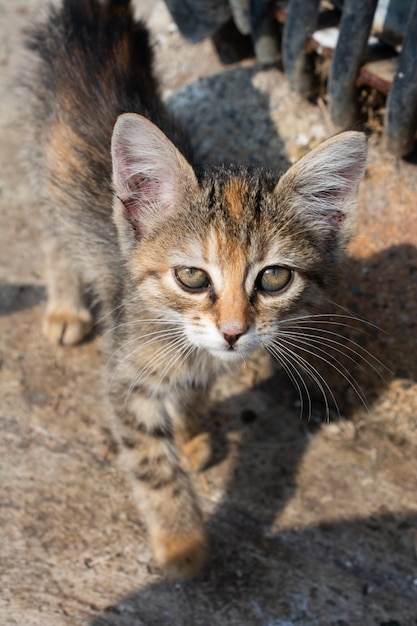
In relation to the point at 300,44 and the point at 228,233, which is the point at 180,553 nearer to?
the point at 228,233


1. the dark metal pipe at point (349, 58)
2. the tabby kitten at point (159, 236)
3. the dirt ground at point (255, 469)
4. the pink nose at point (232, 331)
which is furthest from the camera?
the dark metal pipe at point (349, 58)

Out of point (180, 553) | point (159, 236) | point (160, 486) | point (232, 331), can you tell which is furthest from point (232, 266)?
point (180, 553)

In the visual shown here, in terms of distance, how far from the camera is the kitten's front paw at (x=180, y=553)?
103 inches

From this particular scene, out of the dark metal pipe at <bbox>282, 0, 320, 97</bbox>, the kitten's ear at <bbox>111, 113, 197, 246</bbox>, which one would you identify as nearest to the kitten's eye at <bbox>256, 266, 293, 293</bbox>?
the kitten's ear at <bbox>111, 113, 197, 246</bbox>

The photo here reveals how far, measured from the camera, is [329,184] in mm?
2453

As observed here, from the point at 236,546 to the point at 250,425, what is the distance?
25.4 inches

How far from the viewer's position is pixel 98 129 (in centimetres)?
305

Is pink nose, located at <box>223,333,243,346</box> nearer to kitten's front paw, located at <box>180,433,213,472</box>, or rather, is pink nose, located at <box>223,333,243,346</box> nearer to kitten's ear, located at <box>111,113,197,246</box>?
kitten's ear, located at <box>111,113,197,246</box>

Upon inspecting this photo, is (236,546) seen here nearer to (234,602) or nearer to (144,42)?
(234,602)

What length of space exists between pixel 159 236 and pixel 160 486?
3.05 ft

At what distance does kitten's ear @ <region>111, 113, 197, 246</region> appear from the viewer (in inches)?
91.7

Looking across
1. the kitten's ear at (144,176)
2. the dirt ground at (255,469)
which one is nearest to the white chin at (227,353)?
the kitten's ear at (144,176)

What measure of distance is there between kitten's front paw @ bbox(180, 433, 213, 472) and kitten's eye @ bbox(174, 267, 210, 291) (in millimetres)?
993

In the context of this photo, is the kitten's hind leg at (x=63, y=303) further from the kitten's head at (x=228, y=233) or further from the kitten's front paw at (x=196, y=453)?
the kitten's head at (x=228, y=233)
